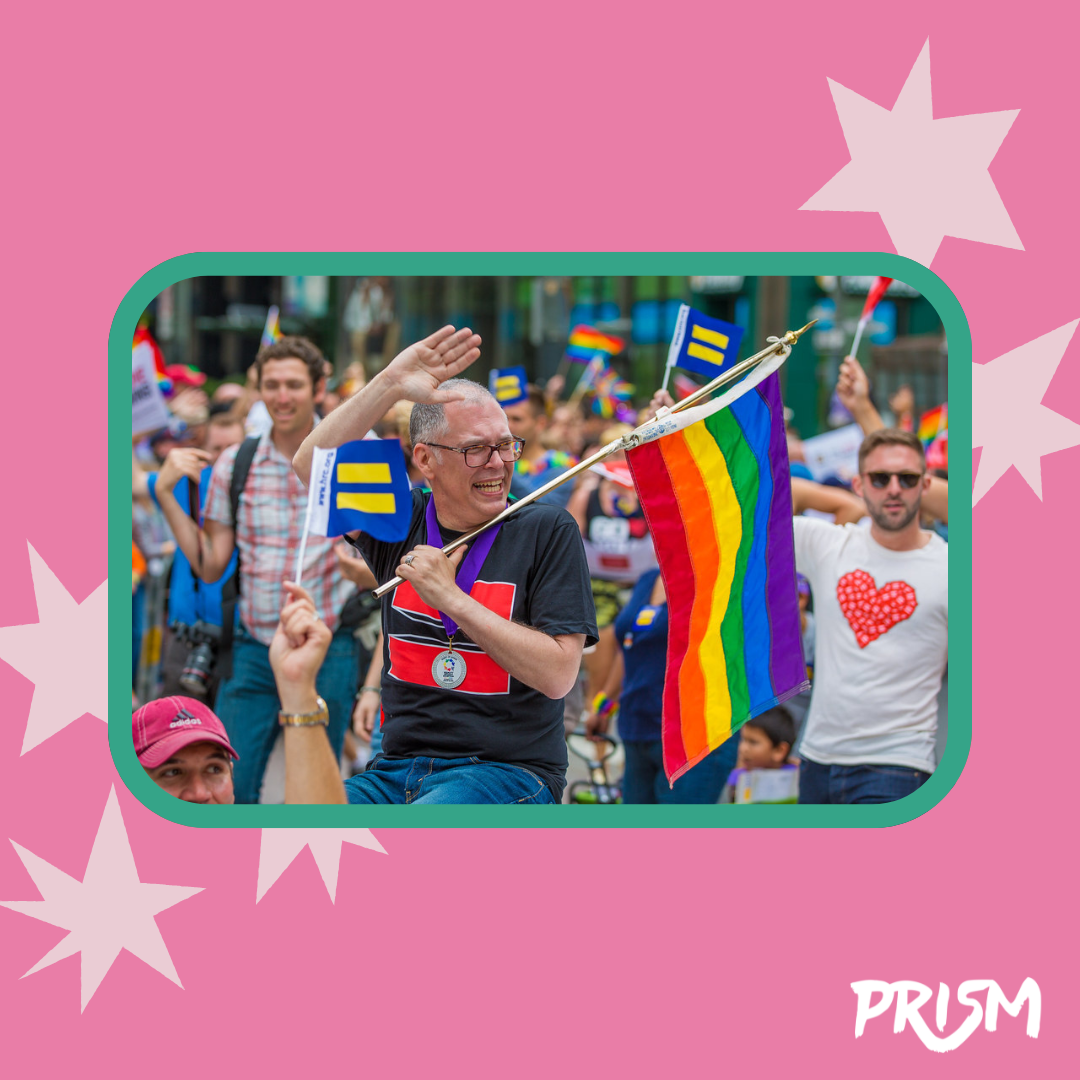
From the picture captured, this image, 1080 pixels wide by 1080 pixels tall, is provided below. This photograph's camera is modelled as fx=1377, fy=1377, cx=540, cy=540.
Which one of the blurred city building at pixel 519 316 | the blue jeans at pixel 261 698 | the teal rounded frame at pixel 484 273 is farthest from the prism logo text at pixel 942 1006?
the blurred city building at pixel 519 316

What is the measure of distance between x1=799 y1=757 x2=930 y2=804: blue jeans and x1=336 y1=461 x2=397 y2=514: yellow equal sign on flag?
189 centimetres

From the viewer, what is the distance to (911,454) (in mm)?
4746

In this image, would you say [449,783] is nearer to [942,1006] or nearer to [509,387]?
[942,1006]

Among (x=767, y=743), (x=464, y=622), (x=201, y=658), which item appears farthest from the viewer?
(x=767, y=743)

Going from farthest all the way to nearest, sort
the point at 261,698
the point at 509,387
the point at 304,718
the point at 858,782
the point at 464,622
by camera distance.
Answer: the point at 509,387, the point at 261,698, the point at 858,782, the point at 304,718, the point at 464,622

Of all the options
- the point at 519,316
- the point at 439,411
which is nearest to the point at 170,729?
the point at 439,411

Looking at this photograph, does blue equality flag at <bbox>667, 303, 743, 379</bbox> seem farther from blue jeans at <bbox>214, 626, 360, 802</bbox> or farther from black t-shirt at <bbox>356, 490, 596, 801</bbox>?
blue jeans at <bbox>214, 626, 360, 802</bbox>

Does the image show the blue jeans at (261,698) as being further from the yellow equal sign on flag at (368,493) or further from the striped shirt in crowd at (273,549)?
the yellow equal sign on flag at (368,493)

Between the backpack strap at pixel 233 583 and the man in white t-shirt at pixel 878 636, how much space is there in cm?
203

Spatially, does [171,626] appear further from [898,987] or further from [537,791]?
[898,987]

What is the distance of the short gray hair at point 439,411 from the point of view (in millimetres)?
3672

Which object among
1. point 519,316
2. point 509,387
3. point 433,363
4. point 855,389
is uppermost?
point 519,316

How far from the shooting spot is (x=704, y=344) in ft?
13.9

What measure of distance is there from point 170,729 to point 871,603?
2.36m
